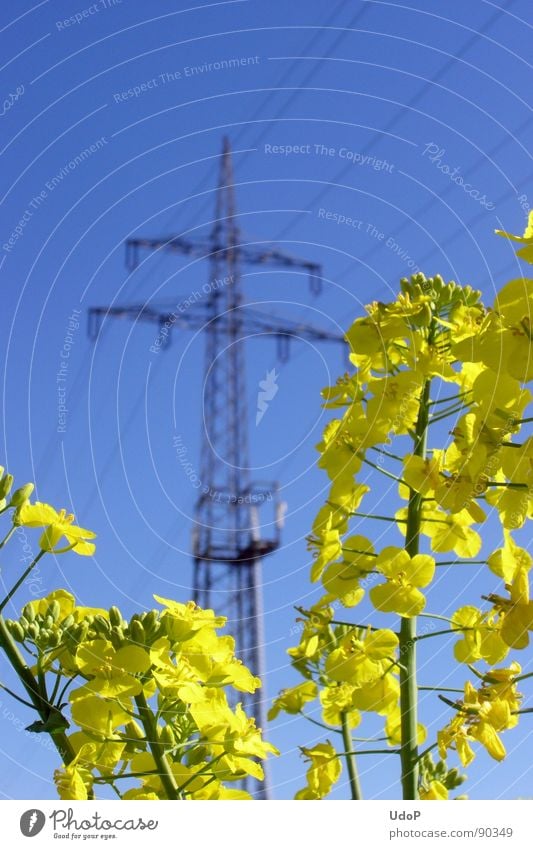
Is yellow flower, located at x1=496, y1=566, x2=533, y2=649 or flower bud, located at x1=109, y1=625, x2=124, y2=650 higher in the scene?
flower bud, located at x1=109, y1=625, x2=124, y2=650

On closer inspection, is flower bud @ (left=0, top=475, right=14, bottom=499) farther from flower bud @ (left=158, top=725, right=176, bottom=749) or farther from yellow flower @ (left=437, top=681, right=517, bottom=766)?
yellow flower @ (left=437, top=681, right=517, bottom=766)

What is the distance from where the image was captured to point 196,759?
1303mm

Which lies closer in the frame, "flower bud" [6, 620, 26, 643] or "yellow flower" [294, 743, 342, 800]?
"flower bud" [6, 620, 26, 643]

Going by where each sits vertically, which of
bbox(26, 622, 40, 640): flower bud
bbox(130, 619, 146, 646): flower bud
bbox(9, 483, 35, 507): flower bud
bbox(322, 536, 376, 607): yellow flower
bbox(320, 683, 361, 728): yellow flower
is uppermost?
bbox(9, 483, 35, 507): flower bud

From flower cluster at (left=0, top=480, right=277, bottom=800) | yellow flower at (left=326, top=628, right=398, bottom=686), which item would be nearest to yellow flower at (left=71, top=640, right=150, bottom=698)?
flower cluster at (left=0, top=480, right=277, bottom=800)

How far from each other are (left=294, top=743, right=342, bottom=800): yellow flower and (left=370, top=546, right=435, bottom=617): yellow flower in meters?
0.32

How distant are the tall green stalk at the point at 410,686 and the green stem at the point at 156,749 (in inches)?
11.4

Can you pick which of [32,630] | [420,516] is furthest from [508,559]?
[32,630]

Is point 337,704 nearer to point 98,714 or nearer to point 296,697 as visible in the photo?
point 296,697

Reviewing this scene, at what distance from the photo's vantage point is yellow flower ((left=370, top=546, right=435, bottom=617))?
123cm

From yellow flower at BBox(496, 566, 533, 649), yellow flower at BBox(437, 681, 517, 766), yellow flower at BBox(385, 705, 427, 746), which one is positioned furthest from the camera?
yellow flower at BBox(385, 705, 427, 746)

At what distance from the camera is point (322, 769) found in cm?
146

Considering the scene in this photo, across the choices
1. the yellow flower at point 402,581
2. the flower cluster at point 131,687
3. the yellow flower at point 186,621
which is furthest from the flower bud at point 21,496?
the yellow flower at point 402,581
